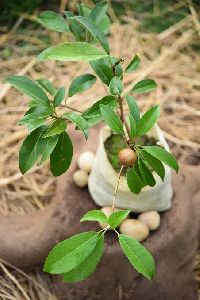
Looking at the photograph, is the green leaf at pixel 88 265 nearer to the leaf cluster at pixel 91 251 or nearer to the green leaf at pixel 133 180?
the leaf cluster at pixel 91 251

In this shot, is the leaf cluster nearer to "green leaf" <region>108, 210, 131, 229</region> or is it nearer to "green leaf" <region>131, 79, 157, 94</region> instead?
"green leaf" <region>108, 210, 131, 229</region>

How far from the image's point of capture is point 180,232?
1.25 m

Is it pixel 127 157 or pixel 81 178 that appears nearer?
pixel 127 157

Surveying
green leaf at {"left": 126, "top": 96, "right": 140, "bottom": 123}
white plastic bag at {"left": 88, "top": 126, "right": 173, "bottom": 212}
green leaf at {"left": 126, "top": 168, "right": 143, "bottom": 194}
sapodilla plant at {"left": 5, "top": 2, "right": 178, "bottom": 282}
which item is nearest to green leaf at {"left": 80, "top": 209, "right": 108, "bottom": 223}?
sapodilla plant at {"left": 5, "top": 2, "right": 178, "bottom": 282}

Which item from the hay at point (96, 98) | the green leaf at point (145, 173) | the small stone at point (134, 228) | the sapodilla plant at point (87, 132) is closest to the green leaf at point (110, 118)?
the sapodilla plant at point (87, 132)

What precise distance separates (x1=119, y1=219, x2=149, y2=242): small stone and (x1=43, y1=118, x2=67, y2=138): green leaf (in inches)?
16.4

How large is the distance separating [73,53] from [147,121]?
194 mm

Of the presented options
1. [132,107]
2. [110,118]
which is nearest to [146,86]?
[132,107]

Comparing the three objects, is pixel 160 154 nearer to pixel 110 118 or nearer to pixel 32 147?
pixel 110 118

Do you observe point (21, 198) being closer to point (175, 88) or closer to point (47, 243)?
point (47, 243)

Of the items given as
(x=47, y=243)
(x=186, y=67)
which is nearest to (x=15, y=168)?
(x=47, y=243)

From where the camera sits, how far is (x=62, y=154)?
2.99ft

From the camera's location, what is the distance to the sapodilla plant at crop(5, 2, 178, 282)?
74 centimetres

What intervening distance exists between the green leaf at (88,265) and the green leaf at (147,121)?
203mm
